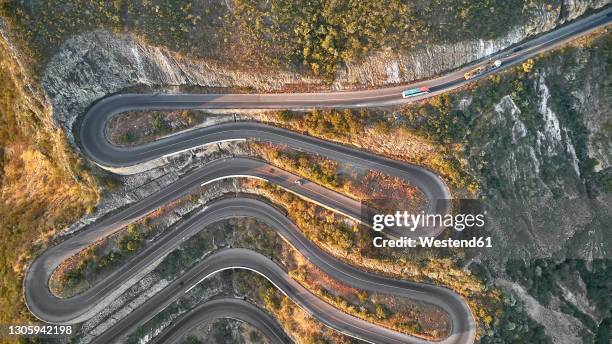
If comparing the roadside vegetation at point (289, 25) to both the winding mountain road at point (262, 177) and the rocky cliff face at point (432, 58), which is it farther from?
the winding mountain road at point (262, 177)

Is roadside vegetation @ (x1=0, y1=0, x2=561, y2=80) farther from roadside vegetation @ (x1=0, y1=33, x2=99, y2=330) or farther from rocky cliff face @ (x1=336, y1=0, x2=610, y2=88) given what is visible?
roadside vegetation @ (x1=0, y1=33, x2=99, y2=330)

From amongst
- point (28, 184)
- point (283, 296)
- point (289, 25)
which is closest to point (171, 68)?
point (289, 25)

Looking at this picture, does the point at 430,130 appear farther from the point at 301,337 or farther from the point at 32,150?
the point at 32,150

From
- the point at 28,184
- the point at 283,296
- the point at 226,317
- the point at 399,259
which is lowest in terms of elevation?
A: the point at 226,317

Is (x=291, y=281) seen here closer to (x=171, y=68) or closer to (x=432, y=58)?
(x=171, y=68)

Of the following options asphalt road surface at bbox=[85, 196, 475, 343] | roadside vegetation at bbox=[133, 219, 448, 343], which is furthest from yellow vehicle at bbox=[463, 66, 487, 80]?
roadside vegetation at bbox=[133, 219, 448, 343]

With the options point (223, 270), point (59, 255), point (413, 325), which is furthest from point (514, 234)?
point (59, 255)
